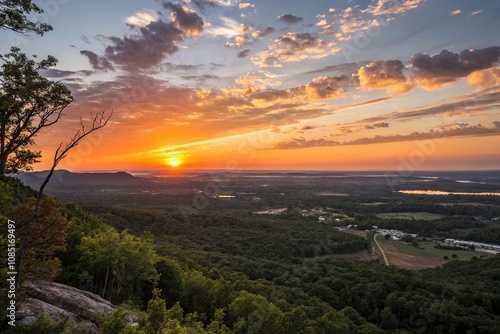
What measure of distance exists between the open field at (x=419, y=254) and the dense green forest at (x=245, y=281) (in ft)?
26.4

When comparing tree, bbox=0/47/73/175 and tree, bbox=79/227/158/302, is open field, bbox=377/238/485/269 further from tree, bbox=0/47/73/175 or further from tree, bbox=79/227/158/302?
tree, bbox=0/47/73/175

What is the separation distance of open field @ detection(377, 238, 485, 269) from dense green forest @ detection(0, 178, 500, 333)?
806 centimetres

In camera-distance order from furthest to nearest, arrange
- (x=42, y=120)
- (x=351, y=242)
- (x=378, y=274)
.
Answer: (x=351, y=242) < (x=378, y=274) < (x=42, y=120)

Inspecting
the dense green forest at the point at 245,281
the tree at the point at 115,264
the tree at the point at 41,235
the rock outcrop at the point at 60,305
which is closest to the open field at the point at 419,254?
the dense green forest at the point at 245,281

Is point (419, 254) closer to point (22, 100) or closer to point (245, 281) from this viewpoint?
point (245, 281)

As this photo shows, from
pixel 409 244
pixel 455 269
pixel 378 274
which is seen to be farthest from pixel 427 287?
pixel 409 244

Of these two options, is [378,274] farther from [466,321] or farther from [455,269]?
[455,269]

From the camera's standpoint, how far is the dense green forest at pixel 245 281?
33.3m

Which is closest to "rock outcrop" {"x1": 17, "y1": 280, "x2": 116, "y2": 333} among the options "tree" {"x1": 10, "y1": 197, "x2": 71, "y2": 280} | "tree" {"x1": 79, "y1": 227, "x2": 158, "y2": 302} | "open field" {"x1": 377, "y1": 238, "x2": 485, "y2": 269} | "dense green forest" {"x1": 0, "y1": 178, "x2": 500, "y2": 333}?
"tree" {"x1": 10, "y1": 197, "x2": 71, "y2": 280}

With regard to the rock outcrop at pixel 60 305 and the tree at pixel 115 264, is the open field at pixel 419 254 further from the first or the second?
the rock outcrop at pixel 60 305

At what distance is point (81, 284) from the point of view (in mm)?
38656

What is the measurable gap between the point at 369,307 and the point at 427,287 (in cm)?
1820

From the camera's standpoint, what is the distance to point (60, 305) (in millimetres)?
23188

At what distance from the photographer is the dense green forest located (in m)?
33.3
